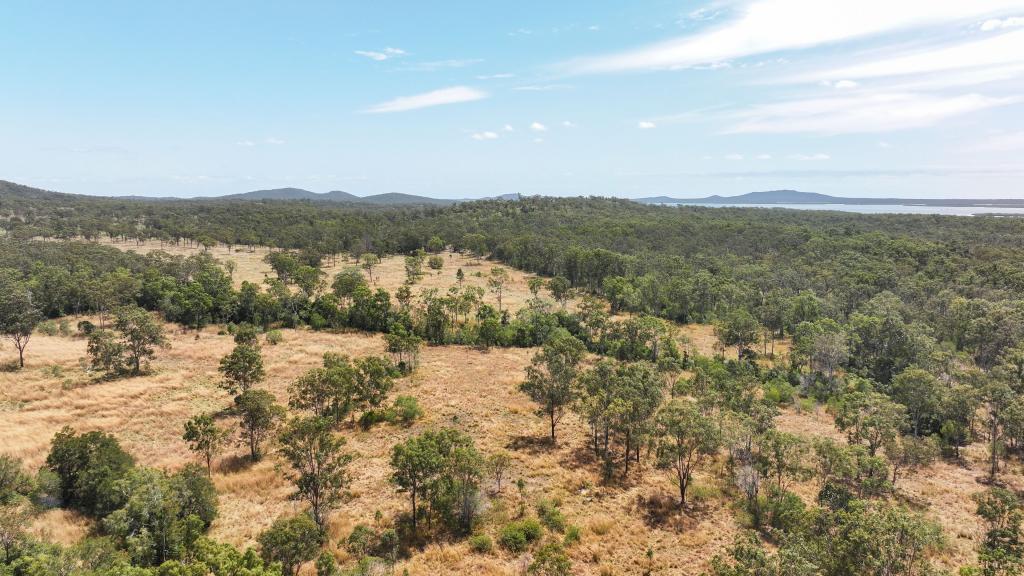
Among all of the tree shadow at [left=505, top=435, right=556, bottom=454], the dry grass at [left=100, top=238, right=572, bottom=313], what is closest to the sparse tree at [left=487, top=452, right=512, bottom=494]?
the tree shadow at [left=505, top=435, right=556, bottom=454]

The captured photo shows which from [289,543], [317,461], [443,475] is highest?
[317,461]

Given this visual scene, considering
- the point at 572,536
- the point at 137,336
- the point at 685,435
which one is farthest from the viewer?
the point at 137,336

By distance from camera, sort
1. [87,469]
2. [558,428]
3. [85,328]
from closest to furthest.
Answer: [87,469]
[558,428]
[85,328]

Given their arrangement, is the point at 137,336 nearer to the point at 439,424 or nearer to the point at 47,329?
the point at 47,329

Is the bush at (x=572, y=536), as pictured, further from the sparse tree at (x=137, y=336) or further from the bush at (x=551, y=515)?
the sparse tree at (x=137, y=336)

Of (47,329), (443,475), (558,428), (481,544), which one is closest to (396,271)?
(47,329)

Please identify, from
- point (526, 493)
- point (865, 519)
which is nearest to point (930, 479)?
point (865, 519)
